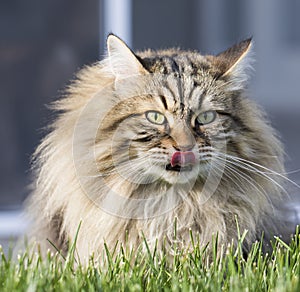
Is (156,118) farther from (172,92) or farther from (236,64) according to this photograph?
(236,64)

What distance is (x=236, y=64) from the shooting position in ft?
8.51

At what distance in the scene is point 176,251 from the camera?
239 cm

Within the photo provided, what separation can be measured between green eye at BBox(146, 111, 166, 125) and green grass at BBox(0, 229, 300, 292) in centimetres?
40

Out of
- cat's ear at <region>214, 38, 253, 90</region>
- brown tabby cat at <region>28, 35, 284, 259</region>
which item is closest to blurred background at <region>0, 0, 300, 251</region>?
brown tabby cat at <region>28, 35, 284, 259</region>

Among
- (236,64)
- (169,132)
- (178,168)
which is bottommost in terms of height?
(178,168)

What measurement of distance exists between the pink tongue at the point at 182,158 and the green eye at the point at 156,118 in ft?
0.42

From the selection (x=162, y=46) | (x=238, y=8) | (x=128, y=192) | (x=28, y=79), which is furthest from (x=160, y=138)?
(x=238, y=8)

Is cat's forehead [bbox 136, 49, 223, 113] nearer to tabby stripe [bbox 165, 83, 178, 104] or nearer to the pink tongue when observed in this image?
tabby stripe [bbox 165, 83, 178, 104]

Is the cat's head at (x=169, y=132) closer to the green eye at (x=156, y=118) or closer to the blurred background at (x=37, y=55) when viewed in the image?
the green eye at (x=156, y=118)

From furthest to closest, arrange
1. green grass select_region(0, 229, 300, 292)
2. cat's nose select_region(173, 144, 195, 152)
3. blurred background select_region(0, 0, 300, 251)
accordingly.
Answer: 1. blurred background select_region(0, 0, 300, 251)
2. cat's nose select_region(173, 144, 195, 152)
3. green grass select_region(0, 229, 300, 292)

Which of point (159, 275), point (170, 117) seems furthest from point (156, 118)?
point (159, 275)

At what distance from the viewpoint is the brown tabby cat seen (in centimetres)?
245

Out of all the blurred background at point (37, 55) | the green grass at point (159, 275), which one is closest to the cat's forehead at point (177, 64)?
the green grass at point (159, 275)

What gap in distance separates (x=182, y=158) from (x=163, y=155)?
6cm
